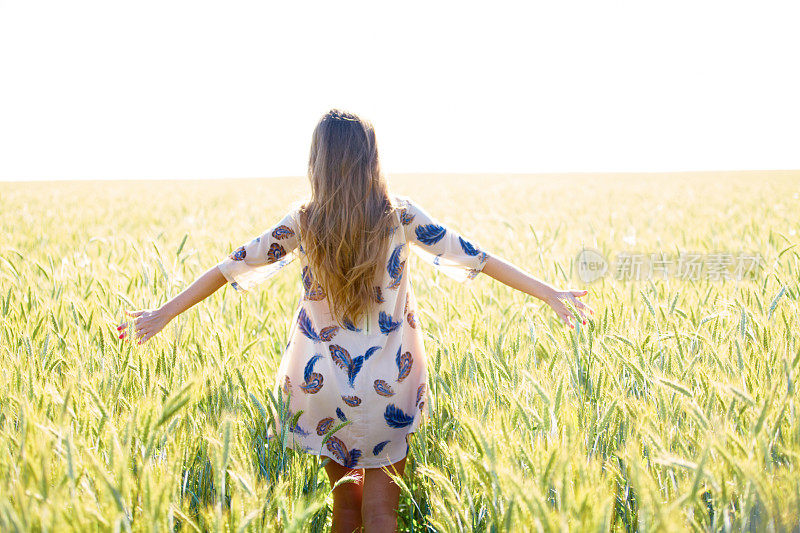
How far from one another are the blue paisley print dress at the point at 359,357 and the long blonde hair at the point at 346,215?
0.16 ft

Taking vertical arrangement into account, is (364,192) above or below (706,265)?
above

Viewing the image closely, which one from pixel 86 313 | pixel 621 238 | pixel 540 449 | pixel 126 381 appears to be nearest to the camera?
pixel 540 449

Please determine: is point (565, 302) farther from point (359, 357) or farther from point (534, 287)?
point (359, 357)

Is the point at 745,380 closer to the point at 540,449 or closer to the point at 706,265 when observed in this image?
the point at 540,449

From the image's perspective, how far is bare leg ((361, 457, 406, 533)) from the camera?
4.85ft

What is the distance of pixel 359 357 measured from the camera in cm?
158

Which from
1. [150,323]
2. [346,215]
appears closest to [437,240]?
[346,215]

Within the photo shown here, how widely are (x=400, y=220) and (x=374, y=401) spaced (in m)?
0.51

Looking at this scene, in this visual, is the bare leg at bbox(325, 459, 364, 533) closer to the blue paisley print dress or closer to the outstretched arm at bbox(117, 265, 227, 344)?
the blue paisley print dress

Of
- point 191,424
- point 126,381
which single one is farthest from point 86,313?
point 191,424

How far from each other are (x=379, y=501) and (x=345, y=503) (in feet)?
0.50

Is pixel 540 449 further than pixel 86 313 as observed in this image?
No

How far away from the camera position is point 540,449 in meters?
1.08

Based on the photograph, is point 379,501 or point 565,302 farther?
point 565,302
